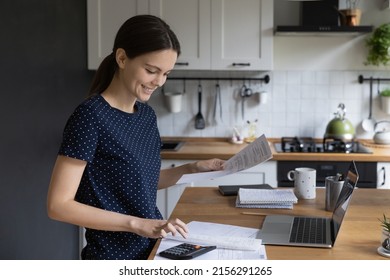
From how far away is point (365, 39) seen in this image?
412 centimetres

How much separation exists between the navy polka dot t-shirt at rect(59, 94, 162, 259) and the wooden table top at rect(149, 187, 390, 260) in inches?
6.5

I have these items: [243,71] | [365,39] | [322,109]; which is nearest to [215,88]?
[243,71]

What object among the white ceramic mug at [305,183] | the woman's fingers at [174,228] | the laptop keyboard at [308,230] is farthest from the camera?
the white ceramic mug at [305,183]

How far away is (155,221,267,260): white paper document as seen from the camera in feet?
5.19

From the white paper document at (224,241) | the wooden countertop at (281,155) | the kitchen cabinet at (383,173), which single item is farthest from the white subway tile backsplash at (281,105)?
the white paper document at (224,241)

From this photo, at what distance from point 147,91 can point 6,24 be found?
99 cm

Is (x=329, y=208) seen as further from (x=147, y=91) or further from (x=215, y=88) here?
(x=215, y=88)

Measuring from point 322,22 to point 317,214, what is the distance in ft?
7.02

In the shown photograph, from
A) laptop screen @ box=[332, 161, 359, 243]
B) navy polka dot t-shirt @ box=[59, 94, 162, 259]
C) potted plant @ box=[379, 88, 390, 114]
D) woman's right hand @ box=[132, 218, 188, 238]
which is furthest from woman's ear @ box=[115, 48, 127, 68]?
potted plant @ box=[379, 88, 390, 114]

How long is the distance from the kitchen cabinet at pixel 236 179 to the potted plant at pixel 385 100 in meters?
1.03

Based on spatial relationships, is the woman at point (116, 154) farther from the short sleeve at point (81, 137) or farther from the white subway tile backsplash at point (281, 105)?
the white subway tile backsplash at point (281, 105)

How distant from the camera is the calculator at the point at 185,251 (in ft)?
5.08

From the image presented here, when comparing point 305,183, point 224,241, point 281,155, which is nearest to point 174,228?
point 224,241

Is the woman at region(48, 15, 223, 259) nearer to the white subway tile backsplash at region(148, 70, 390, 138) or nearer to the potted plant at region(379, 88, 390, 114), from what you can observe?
the white subway tile backsplash at region(148, 70, 390, 138)
